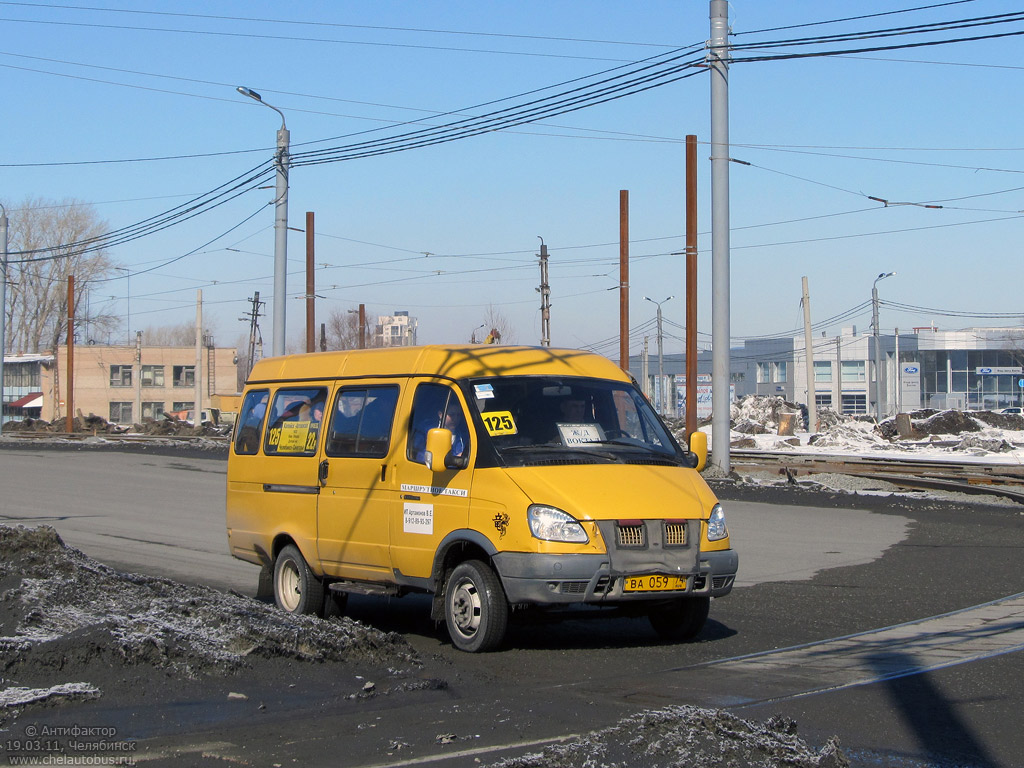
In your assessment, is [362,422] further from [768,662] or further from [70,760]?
[70,760]

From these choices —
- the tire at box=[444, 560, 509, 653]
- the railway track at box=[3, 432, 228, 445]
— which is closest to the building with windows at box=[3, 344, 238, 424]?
the railway track at box=[3, 432, 228, 445]

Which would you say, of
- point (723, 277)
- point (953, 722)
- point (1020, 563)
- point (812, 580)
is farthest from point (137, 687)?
point (723, 277)

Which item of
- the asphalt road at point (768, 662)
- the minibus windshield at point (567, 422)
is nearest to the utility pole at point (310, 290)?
the asphalt road at point (768, 662)

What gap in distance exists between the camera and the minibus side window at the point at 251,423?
419 inches

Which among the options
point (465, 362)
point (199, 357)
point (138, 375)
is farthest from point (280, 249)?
point (138, 375)

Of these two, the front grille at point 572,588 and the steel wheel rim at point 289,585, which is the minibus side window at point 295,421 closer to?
the steel wheel rim at point 289,585

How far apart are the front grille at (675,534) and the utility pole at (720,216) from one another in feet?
50.2

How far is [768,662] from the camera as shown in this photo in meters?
7.60

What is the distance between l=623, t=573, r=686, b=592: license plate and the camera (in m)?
7.64

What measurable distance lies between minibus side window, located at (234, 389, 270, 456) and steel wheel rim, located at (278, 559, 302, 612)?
121 cm

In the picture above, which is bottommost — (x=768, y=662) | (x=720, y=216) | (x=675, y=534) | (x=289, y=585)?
(x=768, y=662)

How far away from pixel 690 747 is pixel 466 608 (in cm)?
333

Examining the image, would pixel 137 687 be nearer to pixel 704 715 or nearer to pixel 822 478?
pixel 704 715

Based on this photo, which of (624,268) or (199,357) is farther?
(199,357)
